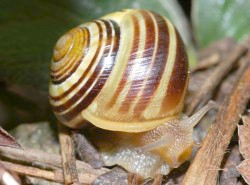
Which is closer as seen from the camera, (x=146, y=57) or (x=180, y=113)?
(x=146, y=57)

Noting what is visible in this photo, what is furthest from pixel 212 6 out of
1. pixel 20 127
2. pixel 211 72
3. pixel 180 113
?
pixel 20 127

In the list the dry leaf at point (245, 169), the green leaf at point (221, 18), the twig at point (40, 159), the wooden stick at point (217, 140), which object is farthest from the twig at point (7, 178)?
the green leaf at point (221, 18)

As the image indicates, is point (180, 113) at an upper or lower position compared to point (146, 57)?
lower

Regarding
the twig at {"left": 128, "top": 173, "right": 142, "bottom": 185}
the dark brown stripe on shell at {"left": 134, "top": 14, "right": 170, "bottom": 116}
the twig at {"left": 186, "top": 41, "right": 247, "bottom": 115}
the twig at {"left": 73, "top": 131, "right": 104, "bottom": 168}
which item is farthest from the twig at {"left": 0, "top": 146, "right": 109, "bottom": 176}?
the twig at {"left": 186, "top": 41, "right": 247, "bottom": 115}

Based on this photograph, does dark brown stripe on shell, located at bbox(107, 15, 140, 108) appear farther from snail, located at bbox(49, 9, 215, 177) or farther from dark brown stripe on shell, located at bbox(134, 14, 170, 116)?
dark brown stripe on shell, located at bbox(134, 14, 170, 116)

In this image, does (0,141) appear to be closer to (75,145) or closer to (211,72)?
(75,145)

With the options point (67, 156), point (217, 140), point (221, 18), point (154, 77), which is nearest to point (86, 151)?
point (67, 156)

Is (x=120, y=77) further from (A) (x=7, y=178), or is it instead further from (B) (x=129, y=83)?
(A) (x=7, y=178)
